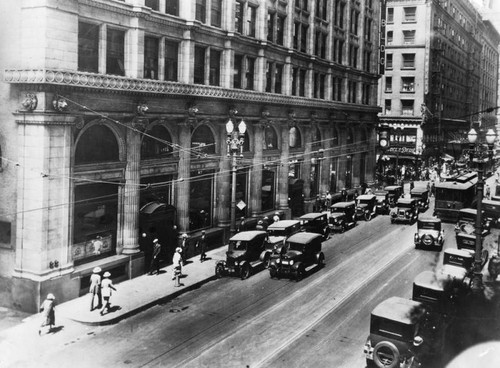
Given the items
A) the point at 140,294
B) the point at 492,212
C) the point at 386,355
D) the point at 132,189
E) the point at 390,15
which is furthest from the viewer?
the point at 390,15

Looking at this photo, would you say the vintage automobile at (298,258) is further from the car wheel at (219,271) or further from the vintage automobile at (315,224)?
the vintage automobile at (315,224)

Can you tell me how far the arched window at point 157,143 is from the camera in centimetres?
2679

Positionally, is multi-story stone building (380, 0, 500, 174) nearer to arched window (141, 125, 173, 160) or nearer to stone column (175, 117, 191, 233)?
stone column (175, 117, 191, 233)

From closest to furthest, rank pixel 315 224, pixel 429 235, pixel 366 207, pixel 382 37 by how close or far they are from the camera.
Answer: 1. pixel 429 235
2. pixel 315 224
3. pixel 366 207
4. pixel 382 37

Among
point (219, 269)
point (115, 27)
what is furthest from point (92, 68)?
point (219, 269)

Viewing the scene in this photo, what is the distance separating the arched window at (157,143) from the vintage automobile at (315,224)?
10038 mm

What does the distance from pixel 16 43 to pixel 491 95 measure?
43.0 meters

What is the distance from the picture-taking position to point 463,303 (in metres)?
19.7

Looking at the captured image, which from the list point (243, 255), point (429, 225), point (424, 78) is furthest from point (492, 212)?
point (424, 78)

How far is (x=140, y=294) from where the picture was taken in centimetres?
2314

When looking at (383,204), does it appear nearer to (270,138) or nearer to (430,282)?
(270,138)

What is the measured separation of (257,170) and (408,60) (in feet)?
147

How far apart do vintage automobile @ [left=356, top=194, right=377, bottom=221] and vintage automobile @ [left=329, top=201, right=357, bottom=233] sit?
1.40m

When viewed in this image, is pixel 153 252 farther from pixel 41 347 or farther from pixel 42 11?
pixel 42 11
